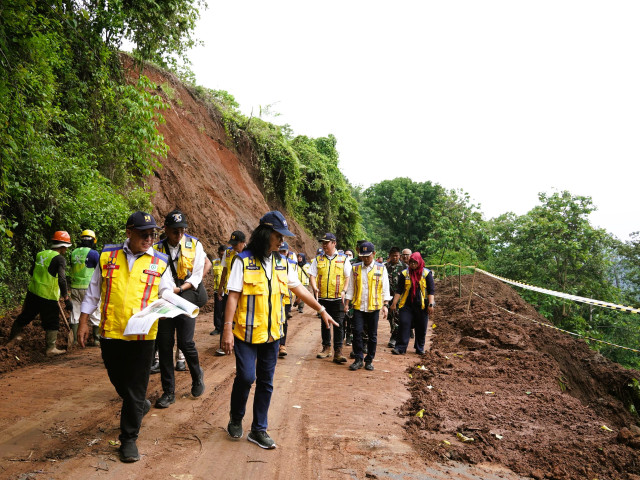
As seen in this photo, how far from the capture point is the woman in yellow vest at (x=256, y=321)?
4.14 metres

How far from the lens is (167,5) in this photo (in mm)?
11641

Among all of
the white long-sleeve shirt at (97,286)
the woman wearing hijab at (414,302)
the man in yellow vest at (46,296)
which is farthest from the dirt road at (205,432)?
the woman wearing hijab at (414,302)

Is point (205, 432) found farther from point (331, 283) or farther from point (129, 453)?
point (331, 283)

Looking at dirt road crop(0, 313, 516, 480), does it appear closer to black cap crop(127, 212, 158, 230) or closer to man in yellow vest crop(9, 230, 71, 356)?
man in yellow vest crop(9, 230, 71, 356)

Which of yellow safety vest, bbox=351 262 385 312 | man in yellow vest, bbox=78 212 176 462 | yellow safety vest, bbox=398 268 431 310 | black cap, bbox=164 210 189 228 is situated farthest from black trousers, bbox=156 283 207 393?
yellow safety vest, bbox=398 268 431 310

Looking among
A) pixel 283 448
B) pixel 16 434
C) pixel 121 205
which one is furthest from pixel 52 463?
pixel 121 205

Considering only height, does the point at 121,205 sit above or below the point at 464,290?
above

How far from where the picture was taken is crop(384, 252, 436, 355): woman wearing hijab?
908 cm

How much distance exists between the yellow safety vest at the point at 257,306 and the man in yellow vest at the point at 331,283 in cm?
368

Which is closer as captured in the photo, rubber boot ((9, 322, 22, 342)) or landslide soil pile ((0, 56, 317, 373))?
rubber boot ((9, 322, 22, 342))

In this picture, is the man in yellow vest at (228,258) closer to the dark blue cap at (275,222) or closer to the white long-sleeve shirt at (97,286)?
the dark blue cap at (275,222)

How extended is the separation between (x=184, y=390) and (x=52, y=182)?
5540 mm

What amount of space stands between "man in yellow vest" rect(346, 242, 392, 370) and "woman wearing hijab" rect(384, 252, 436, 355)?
1553 millimetres

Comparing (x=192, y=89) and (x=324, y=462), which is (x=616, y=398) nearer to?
(x=324, y=462)
